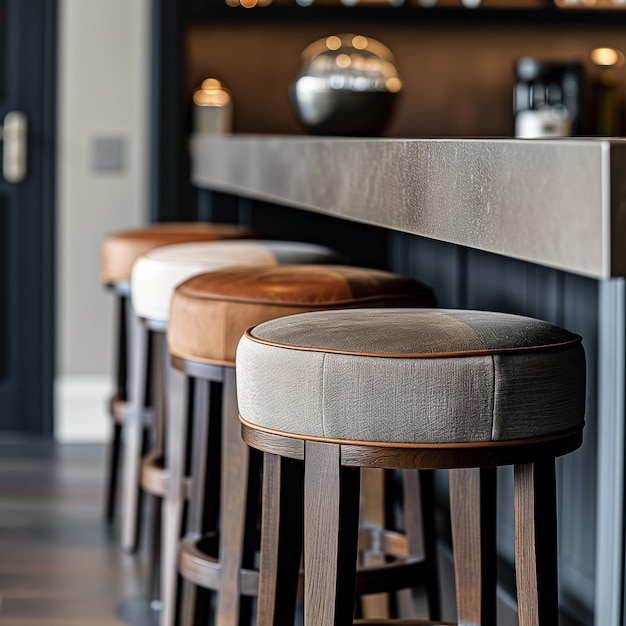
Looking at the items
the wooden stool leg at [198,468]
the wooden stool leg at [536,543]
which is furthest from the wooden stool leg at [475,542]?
the wooden stool leg at [198,468]

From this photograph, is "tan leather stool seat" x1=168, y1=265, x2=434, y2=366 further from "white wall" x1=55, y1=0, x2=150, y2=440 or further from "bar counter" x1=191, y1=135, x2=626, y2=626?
"white wall" x1=55, y1=0, x2=150, y2=440

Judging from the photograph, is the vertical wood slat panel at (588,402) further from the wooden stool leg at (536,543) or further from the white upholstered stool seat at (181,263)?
the wooden stool leg at (536,543)

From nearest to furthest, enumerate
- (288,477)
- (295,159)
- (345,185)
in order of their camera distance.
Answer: (288,477) → (345,185) → (295,159)

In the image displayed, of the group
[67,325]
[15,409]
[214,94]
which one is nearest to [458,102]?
[214,94]

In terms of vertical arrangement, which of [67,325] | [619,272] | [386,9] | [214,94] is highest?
[386,9]

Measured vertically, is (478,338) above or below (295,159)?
below

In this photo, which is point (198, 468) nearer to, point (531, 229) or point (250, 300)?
point (250, 300)

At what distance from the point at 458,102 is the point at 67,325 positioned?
1629mm

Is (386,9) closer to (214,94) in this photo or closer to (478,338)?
(214,94)

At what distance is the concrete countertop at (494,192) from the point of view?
97cm

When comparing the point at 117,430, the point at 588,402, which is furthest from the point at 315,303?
the point at 117,430

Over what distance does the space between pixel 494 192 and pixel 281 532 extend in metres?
0.53

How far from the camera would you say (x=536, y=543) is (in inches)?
53.3

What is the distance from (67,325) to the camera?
13.9ft
